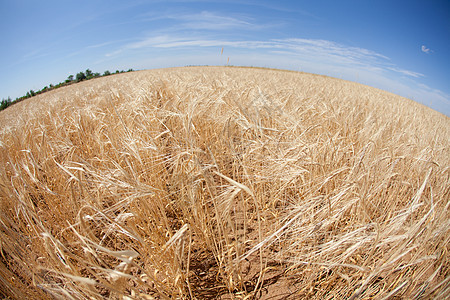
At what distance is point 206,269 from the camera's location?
1.13 m

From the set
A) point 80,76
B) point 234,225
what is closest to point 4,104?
point 80,76

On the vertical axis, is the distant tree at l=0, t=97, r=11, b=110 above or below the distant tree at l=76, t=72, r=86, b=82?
below

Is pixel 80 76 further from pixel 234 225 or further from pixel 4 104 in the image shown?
pixel 234 225

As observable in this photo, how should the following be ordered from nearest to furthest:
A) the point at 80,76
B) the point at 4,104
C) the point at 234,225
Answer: the point at 234,225
the point at 4,104
the point at 80,76

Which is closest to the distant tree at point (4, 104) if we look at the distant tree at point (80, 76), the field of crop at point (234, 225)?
the distant tree at point (80, 76)

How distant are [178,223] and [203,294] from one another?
1.66 feet

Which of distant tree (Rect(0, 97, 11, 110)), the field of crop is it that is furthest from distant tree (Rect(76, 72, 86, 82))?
the field of crop

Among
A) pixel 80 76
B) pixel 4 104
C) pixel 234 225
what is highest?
pixel 80 76

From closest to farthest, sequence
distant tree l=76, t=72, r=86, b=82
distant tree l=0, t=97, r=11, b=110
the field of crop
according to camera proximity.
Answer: the field of crop, distant tree l=0, t=97, r=11, b=110, distant tree l=76, t=72, r=86, b=82

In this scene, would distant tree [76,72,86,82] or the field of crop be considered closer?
the field of crop

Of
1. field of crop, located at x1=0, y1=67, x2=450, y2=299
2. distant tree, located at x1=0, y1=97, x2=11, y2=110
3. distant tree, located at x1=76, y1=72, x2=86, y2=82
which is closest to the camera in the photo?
field of crop, located at x1=0, y1=67, x2=450, y2=299

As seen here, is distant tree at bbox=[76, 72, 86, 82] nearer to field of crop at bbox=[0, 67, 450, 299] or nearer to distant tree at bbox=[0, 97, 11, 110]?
distant tree at bbox=[0, 97, 11, 110]

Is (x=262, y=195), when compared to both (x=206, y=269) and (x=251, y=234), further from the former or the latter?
(x=206, y=269)

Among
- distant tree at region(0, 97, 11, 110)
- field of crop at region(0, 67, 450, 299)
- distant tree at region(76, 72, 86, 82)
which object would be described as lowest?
field of crop at region(0, 67, 450, 299)
